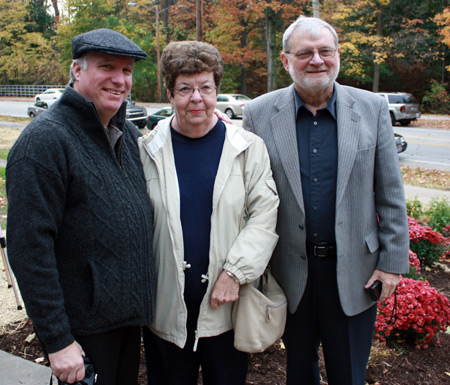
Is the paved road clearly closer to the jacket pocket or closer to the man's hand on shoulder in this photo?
the jacket pocket

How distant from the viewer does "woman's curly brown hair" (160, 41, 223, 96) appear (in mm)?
2102

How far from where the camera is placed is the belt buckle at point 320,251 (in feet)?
7.64

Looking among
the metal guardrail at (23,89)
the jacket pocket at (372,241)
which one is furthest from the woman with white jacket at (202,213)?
the metal guardrail at (23,89)

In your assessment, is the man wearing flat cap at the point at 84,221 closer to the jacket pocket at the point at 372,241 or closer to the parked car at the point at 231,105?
the jacket pocket at the point at 372,241

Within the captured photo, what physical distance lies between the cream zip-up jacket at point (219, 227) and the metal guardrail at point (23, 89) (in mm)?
44757

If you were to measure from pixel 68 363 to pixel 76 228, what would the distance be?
54 cm

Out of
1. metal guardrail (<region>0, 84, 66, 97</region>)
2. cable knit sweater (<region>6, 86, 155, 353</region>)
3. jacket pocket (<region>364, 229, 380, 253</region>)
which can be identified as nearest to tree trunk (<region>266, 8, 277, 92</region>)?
metal guardrail (<region>0, 84, 66, 97</region>)

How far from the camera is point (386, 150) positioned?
2291mm

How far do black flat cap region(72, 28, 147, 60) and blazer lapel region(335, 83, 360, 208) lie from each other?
3.54 ft

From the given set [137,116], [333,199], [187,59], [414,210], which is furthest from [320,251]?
[137,116]

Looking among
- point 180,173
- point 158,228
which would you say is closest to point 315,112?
point 180,173

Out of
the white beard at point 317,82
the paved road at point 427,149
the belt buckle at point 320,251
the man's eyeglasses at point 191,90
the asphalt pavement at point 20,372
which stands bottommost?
the paved road at point 427,149

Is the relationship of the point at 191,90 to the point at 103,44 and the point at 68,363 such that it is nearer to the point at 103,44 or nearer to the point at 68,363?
the point at 103,44

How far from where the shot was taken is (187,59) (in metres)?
2.10
